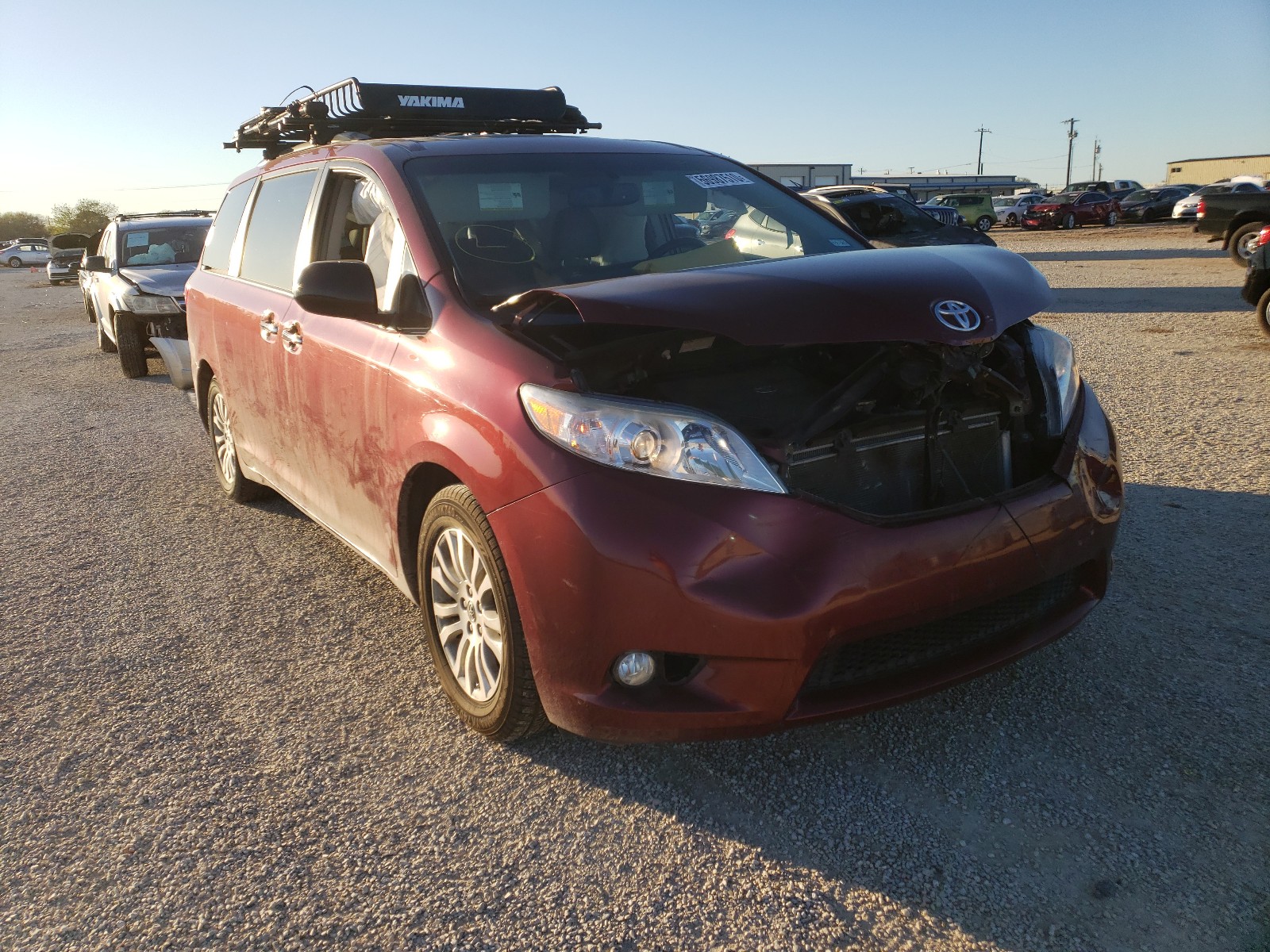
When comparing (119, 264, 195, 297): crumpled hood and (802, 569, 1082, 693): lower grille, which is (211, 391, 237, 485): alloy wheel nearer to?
(802, 569, 1082, 693): lower grille

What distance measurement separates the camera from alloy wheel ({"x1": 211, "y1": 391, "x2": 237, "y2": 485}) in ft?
17.9

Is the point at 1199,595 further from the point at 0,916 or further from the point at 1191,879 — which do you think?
the point at 0,916

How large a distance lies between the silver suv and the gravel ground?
7.57m

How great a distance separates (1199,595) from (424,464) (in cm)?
290

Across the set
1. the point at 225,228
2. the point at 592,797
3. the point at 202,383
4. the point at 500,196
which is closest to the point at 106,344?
the point at 202,383

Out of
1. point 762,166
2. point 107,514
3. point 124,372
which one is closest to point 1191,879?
point 107,514

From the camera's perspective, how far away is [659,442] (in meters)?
2.47

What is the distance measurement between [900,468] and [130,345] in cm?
1088

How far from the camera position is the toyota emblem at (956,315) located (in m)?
2.58

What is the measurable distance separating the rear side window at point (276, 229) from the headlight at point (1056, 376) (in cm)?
291

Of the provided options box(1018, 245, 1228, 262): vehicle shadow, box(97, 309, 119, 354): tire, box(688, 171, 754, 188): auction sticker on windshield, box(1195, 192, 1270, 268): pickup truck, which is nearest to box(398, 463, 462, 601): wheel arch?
box(688, 171, 754, 188): auction sticker on windshield

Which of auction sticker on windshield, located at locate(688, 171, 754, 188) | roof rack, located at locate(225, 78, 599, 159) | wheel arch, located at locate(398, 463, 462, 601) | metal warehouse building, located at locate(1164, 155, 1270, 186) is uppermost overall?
roof rack, located at locate(225, 78, 599, 159)

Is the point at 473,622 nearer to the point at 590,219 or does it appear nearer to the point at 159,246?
the point at 590,219

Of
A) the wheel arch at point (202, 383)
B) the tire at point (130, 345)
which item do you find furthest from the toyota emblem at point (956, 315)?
the tire at point (130, 345)
